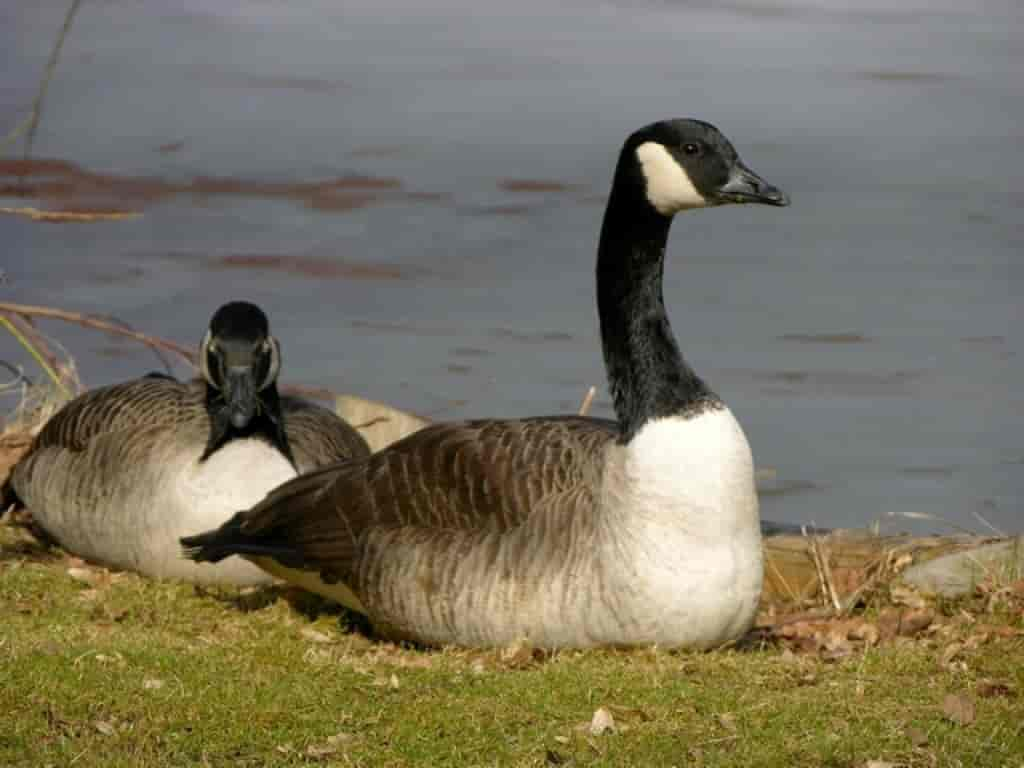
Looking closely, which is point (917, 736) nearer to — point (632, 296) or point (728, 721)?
point (728, 721)

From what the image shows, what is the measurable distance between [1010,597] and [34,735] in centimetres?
432

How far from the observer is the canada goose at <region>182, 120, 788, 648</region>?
24.1 feet

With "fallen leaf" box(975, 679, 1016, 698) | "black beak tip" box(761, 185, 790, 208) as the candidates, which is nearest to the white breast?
"black beak tip" box(761, 185, 790, 208)

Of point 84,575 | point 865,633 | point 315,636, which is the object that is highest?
point 865,633

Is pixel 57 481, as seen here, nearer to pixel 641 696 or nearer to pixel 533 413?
pixel 533 413

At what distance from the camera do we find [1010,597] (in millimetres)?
8297

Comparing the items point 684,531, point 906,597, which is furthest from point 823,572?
point 684,531

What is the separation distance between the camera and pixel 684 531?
732cm

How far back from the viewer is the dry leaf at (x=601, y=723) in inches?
243

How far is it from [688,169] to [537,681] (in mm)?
2139

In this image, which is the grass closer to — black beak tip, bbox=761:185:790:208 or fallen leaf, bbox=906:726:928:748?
fallen leaf, bbox=906:726:928:748

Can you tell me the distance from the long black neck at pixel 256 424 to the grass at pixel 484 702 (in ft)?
4.13

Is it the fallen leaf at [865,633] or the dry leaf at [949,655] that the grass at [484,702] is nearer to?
the dry leaf at [949,655]

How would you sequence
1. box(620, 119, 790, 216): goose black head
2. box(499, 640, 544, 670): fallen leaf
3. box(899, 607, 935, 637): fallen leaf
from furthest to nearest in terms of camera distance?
box(899, 607, 935, 637): fallen leaf
box(620, 119, 790, 216): goose black head
box(499, 640, 544, 670): fallen leaf
